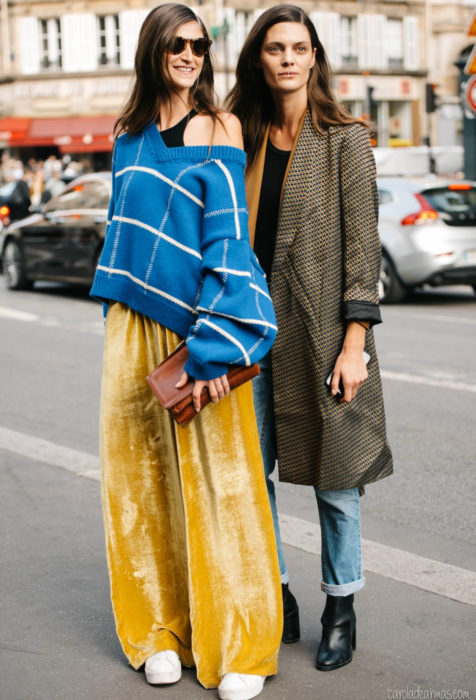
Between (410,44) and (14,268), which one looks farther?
(410,44)

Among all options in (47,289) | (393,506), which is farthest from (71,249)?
(393,506)

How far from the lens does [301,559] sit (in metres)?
4.14

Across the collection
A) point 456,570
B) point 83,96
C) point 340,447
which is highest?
point 83,96

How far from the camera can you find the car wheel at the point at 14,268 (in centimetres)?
1426

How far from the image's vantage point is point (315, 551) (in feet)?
13.9

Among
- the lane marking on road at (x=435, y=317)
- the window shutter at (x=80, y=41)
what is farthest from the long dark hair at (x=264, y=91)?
the window shutter at (x=80, y=41)

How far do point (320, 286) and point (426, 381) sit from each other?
4.80 meters

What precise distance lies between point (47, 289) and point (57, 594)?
11.3 meters

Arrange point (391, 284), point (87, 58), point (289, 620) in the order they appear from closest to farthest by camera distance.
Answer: point (289, 620) → point (391, 284) → point (87, 58)

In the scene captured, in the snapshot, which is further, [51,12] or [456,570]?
[51,12]

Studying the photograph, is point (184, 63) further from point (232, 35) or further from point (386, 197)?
point (232, 35)

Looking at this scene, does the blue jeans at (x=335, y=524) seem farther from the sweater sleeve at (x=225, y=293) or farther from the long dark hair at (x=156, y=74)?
the long dark hair at (x=156, y=74)

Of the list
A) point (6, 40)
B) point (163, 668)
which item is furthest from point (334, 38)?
point (163, 668)

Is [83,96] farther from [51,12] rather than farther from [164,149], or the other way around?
[164,149]
